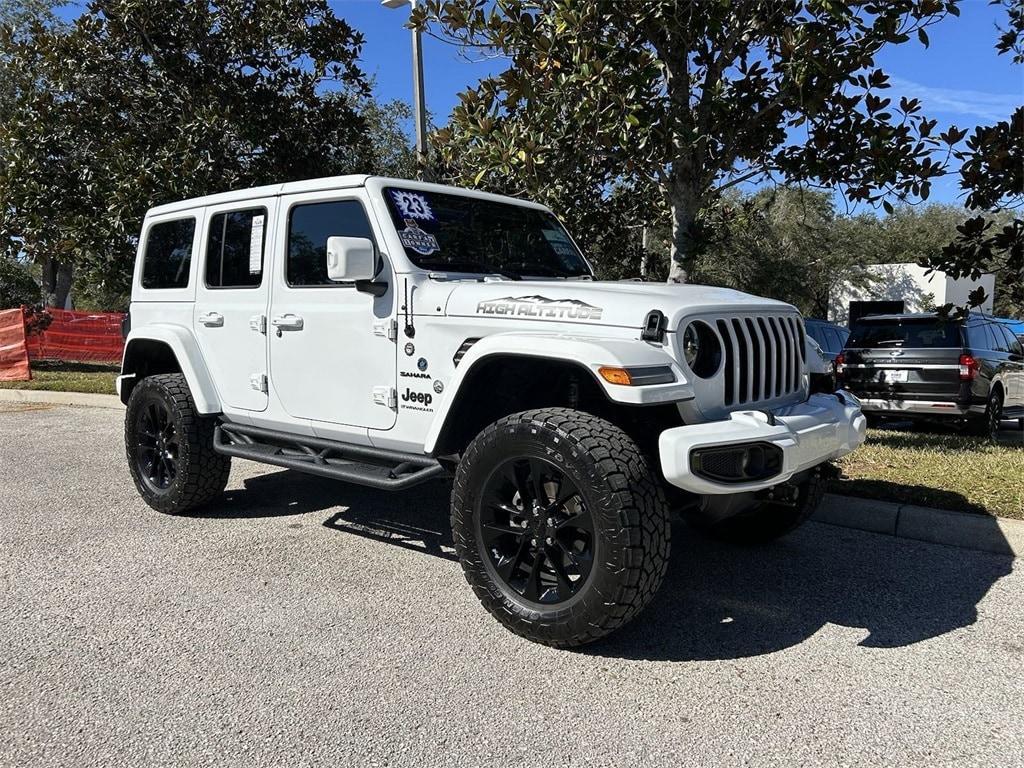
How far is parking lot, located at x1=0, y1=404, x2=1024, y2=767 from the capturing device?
2.58m

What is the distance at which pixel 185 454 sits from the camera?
5.01 metres

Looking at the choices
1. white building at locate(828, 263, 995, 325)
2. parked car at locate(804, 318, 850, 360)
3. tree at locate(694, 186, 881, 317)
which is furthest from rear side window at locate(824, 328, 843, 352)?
white building at locate(828, 263, 995, 325)

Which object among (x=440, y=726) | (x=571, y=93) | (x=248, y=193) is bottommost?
(x=440, y=726)

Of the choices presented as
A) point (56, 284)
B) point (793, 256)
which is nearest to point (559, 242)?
point (56, 284)

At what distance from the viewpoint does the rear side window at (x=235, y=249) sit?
471cm

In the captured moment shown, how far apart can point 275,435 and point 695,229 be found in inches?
169

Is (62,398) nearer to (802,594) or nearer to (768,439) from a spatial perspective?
(802,594)

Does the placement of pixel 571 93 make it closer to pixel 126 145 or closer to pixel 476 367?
pixel 476 367

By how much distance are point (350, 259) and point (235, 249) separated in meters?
1.56

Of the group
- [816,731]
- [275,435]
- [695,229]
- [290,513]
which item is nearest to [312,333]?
[275,435]

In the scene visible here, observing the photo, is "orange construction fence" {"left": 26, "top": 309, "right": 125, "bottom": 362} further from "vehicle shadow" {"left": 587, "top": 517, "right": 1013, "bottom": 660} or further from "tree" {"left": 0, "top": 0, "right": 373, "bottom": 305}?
"vehicle shadow" {"left": 587, "top": 517, "right": 1013, "bottom": 660}

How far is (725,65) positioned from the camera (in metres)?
6.68

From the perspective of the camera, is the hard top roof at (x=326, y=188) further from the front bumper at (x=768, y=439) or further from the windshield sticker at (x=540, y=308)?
the front bumper at (x=768, y=439)

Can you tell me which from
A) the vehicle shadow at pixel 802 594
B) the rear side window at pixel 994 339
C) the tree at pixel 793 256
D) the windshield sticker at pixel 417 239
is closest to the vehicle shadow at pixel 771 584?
the vehicle shadow at pixel 802 594
